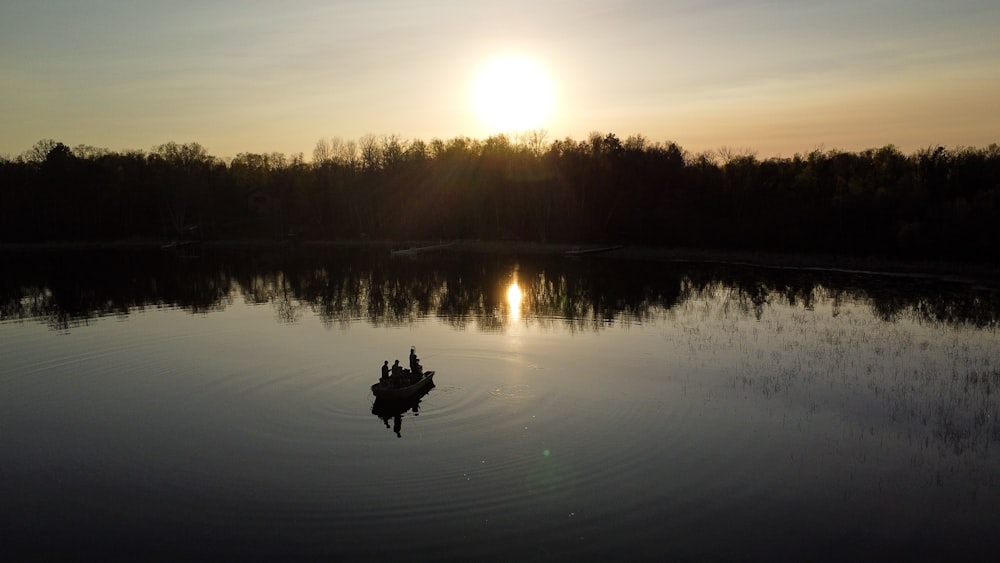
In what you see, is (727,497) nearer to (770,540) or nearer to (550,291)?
(770,540)

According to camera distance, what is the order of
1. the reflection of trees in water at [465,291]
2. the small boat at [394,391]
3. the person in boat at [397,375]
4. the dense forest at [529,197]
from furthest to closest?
the dense forest at [529,197], the reflection of trees in water at [465,291], the person in boat at [397,375], the small boat at [394,391]

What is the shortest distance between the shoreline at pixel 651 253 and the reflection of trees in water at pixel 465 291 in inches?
169

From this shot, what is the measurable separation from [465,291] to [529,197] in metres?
52.7

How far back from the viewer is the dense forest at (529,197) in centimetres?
6919

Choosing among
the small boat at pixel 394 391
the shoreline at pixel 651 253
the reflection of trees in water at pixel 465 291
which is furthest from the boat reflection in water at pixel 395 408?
the shoreline at pixel 651 253

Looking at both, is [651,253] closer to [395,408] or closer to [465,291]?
[465,291]

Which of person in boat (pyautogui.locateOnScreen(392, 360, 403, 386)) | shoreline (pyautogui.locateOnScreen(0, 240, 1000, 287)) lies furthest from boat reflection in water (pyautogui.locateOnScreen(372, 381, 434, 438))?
shoreline (pyautogui.locateOnScreen(0, 240, 1000, 287))

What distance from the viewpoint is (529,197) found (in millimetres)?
102188

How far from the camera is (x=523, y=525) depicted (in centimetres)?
1420

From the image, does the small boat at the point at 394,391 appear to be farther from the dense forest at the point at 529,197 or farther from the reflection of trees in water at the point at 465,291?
the dense forest at the point at 529,197

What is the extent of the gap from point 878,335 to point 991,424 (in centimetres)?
1345

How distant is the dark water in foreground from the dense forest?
3108 centimetres

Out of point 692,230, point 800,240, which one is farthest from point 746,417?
point 692,230

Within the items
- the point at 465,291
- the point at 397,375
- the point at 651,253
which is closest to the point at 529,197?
the point at 651,253
